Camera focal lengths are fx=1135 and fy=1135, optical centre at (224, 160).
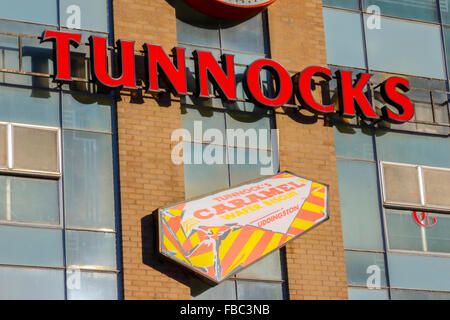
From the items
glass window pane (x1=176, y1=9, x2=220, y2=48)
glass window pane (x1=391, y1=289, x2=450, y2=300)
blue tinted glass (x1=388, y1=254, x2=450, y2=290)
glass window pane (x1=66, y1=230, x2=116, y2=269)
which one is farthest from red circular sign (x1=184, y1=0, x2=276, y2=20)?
glass window pane (x1=391, y1=289, x2=450, y2=300)

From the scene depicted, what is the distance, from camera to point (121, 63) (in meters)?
20.8

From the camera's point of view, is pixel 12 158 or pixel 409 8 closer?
pixel 12 158

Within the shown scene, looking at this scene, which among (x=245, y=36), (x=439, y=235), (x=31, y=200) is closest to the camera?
(x=31, y=200)

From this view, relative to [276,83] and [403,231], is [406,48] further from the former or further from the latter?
[403,231]

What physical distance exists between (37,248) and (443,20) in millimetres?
10886

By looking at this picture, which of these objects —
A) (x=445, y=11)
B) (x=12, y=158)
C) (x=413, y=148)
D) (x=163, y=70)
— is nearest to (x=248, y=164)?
(x=163, y=70)

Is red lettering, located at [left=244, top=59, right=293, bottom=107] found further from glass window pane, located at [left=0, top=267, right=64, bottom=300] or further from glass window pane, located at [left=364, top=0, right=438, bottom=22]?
glass window pane, located at [left=0, top=267, right=64, bottom=300]

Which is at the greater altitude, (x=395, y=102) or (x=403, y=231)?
(x=395, y=102)

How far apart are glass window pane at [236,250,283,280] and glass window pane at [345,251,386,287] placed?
1433mm

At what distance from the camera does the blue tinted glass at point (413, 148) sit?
75.8 feet

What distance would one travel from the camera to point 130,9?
71.1 feet

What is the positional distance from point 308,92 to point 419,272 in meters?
4.14

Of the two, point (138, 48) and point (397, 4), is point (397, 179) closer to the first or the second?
point (397, 4)

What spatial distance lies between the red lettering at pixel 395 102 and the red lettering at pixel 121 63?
5.45 m
